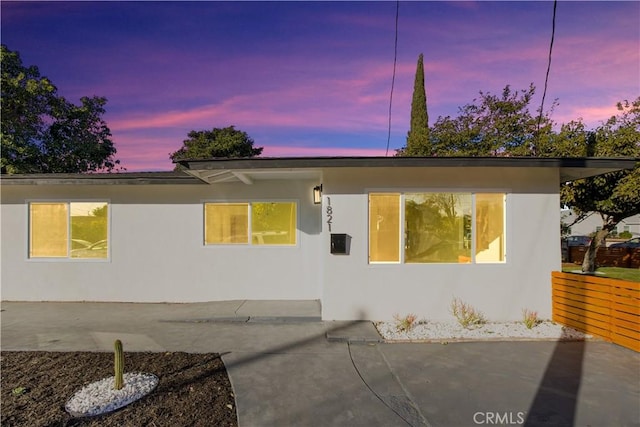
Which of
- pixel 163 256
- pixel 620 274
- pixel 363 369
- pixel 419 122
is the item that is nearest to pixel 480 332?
pixel 363 369

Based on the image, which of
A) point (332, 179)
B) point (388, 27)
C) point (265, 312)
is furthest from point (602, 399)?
point (388, 27)

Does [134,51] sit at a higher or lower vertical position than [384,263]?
higher

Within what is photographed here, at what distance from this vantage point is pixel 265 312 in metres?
6.21

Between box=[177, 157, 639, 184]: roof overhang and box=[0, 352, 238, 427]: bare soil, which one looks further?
box=[177, 157, 639, 184]: roof overhang

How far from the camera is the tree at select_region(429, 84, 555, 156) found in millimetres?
14484

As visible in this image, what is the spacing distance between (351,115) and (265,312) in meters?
8.62

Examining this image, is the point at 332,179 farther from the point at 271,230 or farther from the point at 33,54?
the point at 33,54

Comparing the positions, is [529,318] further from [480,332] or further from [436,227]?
[436,227]

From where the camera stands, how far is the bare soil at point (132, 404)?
108 inches

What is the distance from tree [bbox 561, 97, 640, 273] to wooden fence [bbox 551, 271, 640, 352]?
17.4 feet

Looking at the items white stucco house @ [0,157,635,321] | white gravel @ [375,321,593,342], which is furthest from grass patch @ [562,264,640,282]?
white stucco house @ [0,157,635,321]

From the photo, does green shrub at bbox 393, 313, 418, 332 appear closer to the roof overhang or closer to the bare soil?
the roof overhang

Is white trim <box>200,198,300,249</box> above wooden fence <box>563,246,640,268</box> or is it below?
above

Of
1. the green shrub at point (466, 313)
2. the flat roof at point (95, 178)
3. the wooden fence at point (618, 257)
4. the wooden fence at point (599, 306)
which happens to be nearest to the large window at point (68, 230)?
the flat roof at point (95, 178)
